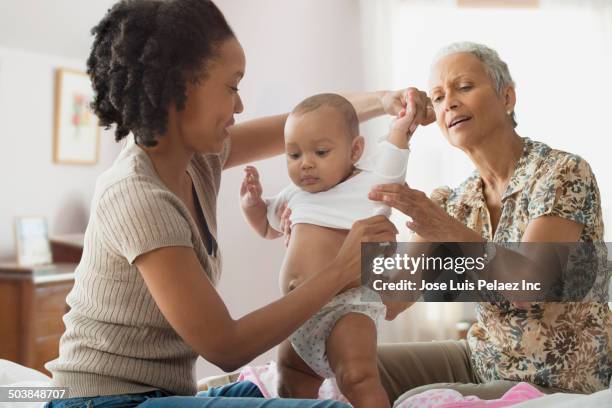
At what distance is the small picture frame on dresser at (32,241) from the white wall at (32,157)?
0.26 ft

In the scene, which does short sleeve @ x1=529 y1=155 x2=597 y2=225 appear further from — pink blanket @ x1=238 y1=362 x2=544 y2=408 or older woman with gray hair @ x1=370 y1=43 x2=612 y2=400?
pink blanket @ x1=238 y1=362 x2=544 y2=408

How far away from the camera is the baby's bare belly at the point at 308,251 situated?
1.42 meters

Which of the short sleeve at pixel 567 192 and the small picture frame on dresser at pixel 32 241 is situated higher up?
the short sleeve at pixel 567 192

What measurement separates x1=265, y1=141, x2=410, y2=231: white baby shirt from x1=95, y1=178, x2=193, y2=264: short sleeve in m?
0.37

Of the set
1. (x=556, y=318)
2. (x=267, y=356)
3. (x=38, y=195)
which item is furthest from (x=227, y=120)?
(x=38, y=195)

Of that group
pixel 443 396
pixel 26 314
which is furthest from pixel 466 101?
pixel 26 314

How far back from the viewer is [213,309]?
42.6 inches

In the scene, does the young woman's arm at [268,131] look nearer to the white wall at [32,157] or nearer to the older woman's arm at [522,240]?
the older woman's arm at [522,240]

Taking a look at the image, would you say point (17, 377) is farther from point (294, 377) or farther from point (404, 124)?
point (404, 124)

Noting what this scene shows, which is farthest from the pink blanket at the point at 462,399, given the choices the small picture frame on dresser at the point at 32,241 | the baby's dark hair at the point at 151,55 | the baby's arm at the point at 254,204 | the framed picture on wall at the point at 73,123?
the framed picture on wall at the point at 73,123

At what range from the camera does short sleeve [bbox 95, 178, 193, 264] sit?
3.49ft

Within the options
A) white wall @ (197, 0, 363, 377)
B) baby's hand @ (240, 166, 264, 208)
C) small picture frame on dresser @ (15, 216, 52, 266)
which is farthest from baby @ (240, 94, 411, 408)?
small picture frame on dresser @ (15, 216, 52, 266)

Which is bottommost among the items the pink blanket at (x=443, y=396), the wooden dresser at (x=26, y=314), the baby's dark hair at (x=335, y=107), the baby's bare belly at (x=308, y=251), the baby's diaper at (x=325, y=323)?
the wooden dresser at (x=26, y=314)

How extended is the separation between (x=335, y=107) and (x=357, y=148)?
0.30 ft
